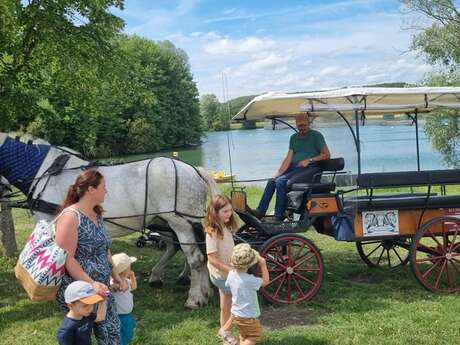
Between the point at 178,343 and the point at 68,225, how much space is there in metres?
2.01

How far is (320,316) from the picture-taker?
17.2 feet

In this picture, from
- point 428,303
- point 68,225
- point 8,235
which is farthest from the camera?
point 8,235

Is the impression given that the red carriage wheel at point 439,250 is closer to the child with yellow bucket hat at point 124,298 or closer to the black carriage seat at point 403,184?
the black carriage seat at point 403,184

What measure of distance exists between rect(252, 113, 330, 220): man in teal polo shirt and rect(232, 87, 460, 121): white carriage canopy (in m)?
0.29

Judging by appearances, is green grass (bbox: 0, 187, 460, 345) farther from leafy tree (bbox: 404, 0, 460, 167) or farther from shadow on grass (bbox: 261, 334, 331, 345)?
leafy tree (bbox: 404, 0, 460, 167)

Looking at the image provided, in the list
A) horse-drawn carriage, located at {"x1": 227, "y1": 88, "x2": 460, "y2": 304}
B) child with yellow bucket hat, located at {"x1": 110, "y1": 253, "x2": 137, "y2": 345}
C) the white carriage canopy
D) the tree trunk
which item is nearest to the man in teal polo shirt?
horse-drawn carriage, located at {"x1": 227, "y1": 88, "x2": 460, "y2": 304}

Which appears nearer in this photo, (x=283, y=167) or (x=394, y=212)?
(x=394, y=212)

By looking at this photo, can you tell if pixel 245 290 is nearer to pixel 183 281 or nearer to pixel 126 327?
pixel 126 327

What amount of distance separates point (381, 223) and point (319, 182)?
2.89ft

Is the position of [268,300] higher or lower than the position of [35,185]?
lower

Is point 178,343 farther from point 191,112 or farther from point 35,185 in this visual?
point 191,112

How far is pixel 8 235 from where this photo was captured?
8227 millimetres

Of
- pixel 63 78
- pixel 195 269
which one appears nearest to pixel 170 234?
pixel 195 269

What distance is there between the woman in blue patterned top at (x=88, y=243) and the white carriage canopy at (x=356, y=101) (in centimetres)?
299
